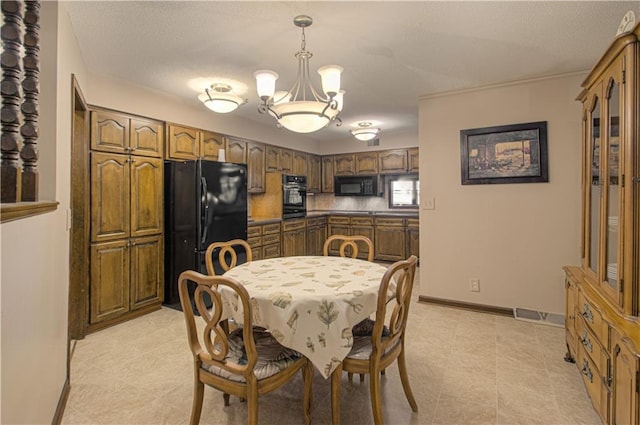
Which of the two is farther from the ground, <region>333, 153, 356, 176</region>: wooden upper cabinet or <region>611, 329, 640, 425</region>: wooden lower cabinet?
<region>333, 153, 356, 176</region>: wooden upper cabinet

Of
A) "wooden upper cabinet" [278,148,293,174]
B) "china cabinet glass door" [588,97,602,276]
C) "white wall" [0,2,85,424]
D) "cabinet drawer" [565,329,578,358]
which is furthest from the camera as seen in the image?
"wooden upper cabinet" [278,148,293,174]

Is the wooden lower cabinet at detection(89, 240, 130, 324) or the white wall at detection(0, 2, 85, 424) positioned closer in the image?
the white wall at detection(0, 2, 85, 424)

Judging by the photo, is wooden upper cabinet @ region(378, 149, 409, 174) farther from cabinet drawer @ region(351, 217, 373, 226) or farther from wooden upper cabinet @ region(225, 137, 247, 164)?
wooden upper cabinet @ region(225, 137, 247, 164)

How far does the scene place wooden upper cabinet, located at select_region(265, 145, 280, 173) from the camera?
5.23 meters

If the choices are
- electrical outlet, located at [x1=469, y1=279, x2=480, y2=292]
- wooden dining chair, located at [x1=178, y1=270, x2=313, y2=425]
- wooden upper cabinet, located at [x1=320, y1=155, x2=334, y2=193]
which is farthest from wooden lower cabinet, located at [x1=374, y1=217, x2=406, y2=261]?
wooden dining chair, located at [x1=178, y1=270, x2=313, y2=425]

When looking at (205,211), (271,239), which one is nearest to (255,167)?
(271,239)

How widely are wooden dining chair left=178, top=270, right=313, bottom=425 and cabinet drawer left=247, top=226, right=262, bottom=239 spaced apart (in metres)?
2.79

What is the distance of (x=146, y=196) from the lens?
3.47m

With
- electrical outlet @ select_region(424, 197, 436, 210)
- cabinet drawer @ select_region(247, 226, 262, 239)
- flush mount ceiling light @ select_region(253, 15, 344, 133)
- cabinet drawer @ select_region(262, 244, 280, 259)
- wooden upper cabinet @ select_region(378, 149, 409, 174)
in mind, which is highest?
wooden upper cabinet @ select_region(378, 149, 409, 174)

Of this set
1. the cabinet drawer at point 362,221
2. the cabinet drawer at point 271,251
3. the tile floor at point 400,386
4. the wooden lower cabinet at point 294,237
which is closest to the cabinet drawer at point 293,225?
the wooden lower cabinet at point 294,237

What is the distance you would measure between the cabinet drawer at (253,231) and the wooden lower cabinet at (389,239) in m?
2.41

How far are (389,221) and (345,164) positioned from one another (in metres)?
1.46

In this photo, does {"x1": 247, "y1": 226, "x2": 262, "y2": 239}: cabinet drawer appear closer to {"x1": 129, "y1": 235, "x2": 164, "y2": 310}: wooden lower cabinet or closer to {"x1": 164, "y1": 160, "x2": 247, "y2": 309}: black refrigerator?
{"x1": 164, "y1": 160, "x2": 247, "y2": 309}: black refrigerator

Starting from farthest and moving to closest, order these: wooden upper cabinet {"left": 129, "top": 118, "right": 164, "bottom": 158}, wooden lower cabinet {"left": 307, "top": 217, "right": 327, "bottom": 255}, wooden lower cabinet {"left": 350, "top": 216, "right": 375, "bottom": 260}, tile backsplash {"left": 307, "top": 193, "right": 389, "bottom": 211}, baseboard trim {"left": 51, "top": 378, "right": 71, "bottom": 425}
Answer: tile backsplash {"left": 307, "top": 193, "right": 389, "bottom": 211}, wooden lower cabinet {"left": 350, "top": 216, "right": 375, "bottom": 260}, wooden lower cabinet {"left": 307, "top": 217, "right": 327, "bottom": 255}, wooden upper cabinet {"left": 129, "top": 118, "right": 164, "bottom": 158}, baseboard trim {"left": 51, "top": 378, "right": 71, "bottom": 425}
